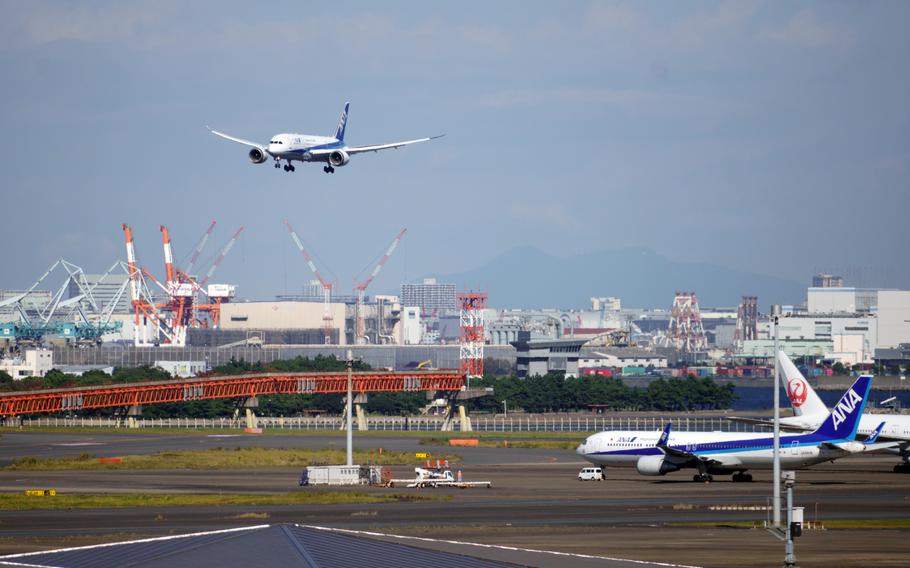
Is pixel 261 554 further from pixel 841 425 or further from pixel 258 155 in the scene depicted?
pixel 258 155

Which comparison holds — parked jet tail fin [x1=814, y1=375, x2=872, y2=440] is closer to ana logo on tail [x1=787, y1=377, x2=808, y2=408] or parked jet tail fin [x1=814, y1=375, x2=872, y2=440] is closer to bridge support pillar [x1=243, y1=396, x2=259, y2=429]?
ana logo on tail [x1=787, y1=377, x2=808, y2=408]

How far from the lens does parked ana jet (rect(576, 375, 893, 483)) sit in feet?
302

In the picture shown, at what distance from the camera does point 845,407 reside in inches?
3693

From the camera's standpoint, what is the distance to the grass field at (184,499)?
254ft

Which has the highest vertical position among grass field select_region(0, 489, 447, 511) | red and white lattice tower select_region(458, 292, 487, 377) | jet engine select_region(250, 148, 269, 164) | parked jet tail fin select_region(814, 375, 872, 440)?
jet engine select_region(250, 148, 269, 164)

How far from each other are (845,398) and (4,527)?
188 ft

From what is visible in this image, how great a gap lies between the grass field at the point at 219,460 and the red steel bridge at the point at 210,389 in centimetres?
4416

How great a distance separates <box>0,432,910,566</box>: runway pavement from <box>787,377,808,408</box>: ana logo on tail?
6.43 meters

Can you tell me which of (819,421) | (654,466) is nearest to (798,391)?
(819,421)

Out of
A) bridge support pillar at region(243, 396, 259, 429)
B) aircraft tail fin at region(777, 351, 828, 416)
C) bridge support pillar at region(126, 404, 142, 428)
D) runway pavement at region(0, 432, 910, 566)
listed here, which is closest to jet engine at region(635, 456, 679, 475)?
runway pavement at region(0, 432, 910, 566)

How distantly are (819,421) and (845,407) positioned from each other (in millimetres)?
18198

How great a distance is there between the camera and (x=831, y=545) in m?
60.3

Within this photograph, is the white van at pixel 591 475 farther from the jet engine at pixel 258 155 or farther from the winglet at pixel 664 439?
the jet engine at pixel 258 155

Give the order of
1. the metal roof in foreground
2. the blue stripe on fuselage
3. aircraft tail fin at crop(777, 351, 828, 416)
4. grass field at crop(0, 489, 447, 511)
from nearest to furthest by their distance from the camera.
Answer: the metal roof in foreground < grass field at crop(0, 489, 447, 511) < the blue stripe on fuselage < aircraft tail fin at crop(777, 351, 828, 416)
